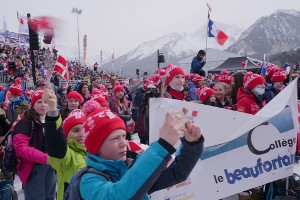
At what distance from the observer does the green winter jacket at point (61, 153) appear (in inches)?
92.2

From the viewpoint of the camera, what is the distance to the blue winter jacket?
4.58 ft

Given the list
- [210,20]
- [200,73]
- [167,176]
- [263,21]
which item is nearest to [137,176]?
[167,176]

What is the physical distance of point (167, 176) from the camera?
6.42 ft

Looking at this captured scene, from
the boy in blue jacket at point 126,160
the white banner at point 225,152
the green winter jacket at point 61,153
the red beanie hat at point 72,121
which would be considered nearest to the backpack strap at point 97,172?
the boy in blue jacket at point 126,160

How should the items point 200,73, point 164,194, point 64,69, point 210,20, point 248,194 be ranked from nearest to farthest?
point 164,194 < point 248,194 < point 64,69 < point 200,73 < point 210,20

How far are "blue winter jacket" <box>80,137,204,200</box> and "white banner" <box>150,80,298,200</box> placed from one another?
5.35 ft

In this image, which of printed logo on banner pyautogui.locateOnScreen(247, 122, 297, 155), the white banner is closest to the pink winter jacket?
the white banner

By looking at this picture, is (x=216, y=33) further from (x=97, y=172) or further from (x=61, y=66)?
(x=97, y=172)

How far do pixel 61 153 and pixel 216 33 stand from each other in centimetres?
1365

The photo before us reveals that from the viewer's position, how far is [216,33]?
49.6 feet

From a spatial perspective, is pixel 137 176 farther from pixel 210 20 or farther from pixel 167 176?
pixel 210 20

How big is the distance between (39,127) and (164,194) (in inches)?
62.8

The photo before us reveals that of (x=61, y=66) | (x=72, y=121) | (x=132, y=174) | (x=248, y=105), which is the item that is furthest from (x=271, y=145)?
(x=61, y=66)

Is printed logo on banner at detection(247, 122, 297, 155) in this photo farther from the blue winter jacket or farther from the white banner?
the blue winter jacket
